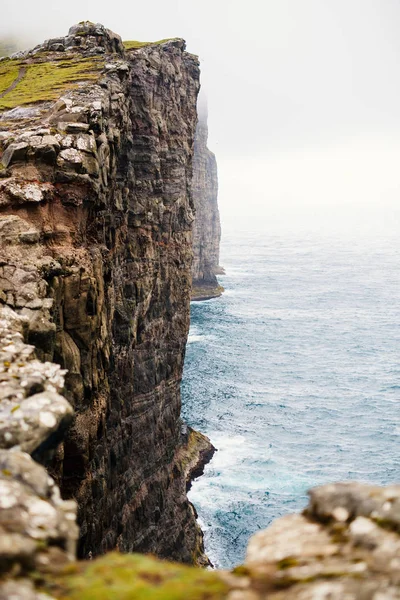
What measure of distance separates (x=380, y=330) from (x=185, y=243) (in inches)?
3495

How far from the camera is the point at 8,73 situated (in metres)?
46.2

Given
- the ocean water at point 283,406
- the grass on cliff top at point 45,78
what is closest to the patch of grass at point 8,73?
the grass on cliff top at point 45,78

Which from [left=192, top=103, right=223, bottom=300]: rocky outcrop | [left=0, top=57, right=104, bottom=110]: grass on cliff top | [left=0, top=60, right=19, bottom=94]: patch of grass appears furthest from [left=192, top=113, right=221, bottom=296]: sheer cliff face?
[left=0, top=57, right=104, bottom=110]: grass on cliff top

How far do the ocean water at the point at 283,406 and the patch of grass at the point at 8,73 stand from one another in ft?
158

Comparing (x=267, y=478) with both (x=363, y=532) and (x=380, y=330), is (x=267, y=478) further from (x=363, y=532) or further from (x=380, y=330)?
(x=380, y=330)

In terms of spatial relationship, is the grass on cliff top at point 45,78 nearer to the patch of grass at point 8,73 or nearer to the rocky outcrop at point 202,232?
the patch of grass at point 8,73

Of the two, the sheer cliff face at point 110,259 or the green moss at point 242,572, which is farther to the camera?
the sheer cliff face at point 110,259

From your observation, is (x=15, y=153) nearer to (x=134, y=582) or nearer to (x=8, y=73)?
(x=134, y=582)

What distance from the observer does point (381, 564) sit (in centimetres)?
816

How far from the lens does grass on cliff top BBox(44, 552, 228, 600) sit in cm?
760

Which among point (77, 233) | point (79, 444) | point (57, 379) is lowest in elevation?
point (79, 444)

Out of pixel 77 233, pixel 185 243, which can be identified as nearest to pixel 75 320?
pixel 77 233

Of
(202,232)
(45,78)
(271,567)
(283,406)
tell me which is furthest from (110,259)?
(202,232)

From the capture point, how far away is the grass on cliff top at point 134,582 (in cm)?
760
